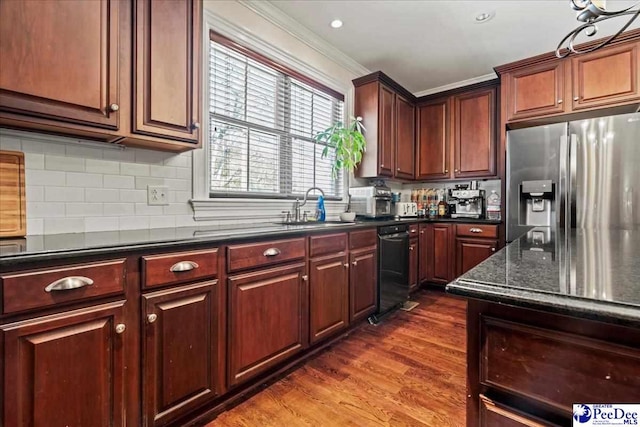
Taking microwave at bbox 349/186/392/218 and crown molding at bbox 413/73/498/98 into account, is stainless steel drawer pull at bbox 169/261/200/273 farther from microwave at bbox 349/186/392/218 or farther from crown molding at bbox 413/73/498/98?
crown molding at bbox 413/73/498/98

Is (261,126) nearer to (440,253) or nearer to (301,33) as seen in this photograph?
(301,33)

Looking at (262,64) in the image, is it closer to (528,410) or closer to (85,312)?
(85,312)

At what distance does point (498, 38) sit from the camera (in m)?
3.00

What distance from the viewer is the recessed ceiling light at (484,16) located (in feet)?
8.51

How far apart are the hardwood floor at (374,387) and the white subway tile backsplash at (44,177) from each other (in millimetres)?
→ 1422

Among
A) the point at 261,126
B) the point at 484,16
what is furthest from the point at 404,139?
the point at 261,126

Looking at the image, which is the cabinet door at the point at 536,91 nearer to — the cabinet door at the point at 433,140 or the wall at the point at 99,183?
the cabinet door at the point at 433,140

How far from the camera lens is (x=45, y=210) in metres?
1.49

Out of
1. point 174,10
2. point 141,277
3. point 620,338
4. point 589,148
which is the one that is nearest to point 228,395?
point 141,277

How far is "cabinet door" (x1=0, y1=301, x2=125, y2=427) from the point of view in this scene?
987 millimetres

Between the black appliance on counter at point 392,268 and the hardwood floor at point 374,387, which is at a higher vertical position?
the black appliance on counter at point 392,268

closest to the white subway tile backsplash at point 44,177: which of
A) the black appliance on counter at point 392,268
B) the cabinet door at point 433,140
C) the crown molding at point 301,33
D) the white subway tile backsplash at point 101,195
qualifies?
the white subway tile backsplash at point 101,195

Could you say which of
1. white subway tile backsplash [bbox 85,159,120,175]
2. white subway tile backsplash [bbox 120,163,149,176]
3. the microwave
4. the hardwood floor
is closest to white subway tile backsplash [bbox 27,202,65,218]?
white subway tile backsplash [bbox 85,159,120,175]

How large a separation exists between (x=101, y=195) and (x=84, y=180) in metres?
0.11
